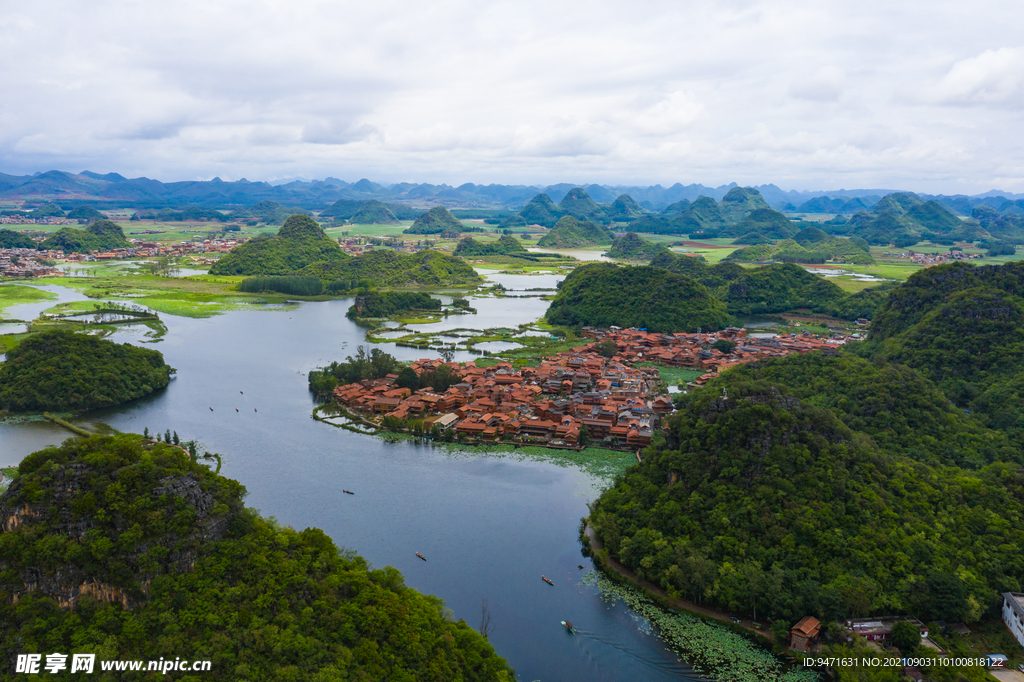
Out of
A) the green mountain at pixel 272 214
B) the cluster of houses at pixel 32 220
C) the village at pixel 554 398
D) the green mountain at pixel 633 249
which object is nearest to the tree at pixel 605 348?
the village at pixel 554 398

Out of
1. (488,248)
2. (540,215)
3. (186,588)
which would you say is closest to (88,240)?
(488,248)

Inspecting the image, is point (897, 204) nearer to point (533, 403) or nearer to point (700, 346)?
point (700, 346)

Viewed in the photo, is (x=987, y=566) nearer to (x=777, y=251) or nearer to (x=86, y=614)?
(x=86, y=614)

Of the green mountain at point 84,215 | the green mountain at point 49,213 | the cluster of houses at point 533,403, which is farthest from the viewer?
the green mountain at point 49,213

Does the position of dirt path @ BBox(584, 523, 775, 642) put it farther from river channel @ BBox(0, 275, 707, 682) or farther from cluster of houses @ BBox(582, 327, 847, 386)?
cluster of houses @ BBox(582, 327, 847, 386)

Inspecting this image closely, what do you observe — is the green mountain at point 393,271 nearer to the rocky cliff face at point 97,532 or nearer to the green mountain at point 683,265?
the green mountain at point 683,265

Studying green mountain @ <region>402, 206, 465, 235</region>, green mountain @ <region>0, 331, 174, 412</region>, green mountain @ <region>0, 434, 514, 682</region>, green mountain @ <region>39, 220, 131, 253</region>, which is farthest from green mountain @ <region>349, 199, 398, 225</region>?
green mountain @ <region>0, 434, 514, 682</region>
